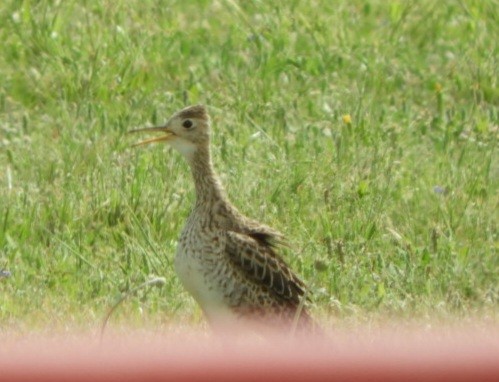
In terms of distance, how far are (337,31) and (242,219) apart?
12.2 feet

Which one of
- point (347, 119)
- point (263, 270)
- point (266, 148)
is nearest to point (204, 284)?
point (263, 270)

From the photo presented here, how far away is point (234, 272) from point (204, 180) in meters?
0.56

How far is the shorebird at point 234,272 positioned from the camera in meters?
5.09

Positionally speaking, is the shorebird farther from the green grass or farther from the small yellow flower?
the small yellow flower

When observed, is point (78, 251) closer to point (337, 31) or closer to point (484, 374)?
point (337, 31)

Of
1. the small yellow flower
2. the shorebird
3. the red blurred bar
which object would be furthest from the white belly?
the red blurred bar

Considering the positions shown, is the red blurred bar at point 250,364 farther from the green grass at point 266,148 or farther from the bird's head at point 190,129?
the bird's head at point 190,129

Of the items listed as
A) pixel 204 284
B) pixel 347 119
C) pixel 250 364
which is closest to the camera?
pixel 250 364

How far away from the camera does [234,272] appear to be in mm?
5195

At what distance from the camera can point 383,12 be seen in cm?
945

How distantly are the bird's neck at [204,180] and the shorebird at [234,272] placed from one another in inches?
0.4

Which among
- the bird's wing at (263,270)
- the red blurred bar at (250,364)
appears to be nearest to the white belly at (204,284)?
the bird's wing at (263,270)

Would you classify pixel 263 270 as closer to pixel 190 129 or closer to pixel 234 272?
pixel 234 272

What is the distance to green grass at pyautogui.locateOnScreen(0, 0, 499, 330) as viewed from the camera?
573 centimetres
